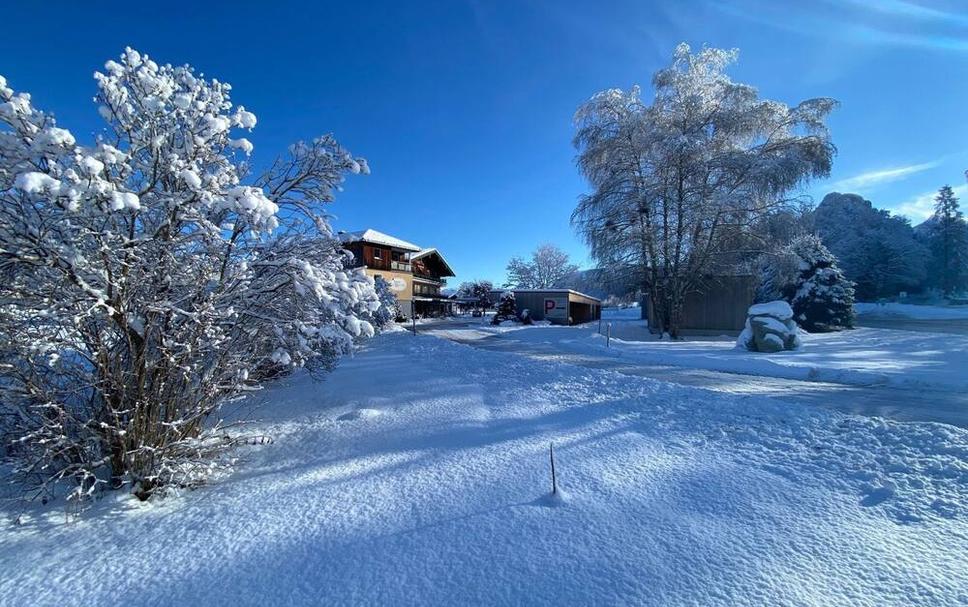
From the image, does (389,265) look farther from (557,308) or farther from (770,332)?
(770,332)

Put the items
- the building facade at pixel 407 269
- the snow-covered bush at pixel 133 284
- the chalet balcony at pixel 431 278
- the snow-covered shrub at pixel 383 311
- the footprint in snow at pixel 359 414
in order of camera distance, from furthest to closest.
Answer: the chalet balcony at pixel 431 278, the building facade at pixel 407 269, the snow-covered shrub at pixel 383 311, the footprint in snow at pixel 359 414, the snow-covered bush at pixel 133 284

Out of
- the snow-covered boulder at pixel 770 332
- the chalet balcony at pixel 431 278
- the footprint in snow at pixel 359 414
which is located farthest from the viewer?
the chalet balcony at pixel 431 278

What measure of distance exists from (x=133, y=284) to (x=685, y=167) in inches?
660

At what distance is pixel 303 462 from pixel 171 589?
70.4 inches

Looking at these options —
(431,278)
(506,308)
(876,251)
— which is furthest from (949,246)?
(431,278)

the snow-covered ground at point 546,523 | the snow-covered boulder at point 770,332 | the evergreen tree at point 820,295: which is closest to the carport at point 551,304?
the evergreen tree at point 820,295

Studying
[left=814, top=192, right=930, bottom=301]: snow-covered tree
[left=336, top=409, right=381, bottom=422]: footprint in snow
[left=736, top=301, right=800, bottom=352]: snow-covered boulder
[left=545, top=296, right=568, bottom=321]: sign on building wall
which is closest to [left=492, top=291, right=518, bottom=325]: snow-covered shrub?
[left=545, top=296, right=568, bottom=321]: sign on building wall

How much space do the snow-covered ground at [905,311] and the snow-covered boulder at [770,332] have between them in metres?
23.7

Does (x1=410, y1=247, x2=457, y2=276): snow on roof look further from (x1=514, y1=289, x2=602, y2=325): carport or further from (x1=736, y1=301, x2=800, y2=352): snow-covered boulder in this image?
(x1=736, y1=301, x2=800, y2=352): snow-covered boulder

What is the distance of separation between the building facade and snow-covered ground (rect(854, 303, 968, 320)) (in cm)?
3485

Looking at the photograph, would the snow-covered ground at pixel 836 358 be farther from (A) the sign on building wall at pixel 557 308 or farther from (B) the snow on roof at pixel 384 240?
(B) the snow on roof at pixel 384 240

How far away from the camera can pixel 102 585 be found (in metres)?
2.32

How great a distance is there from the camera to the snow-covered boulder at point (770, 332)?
1138 centimetres

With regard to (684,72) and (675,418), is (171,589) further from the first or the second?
(684,72)
